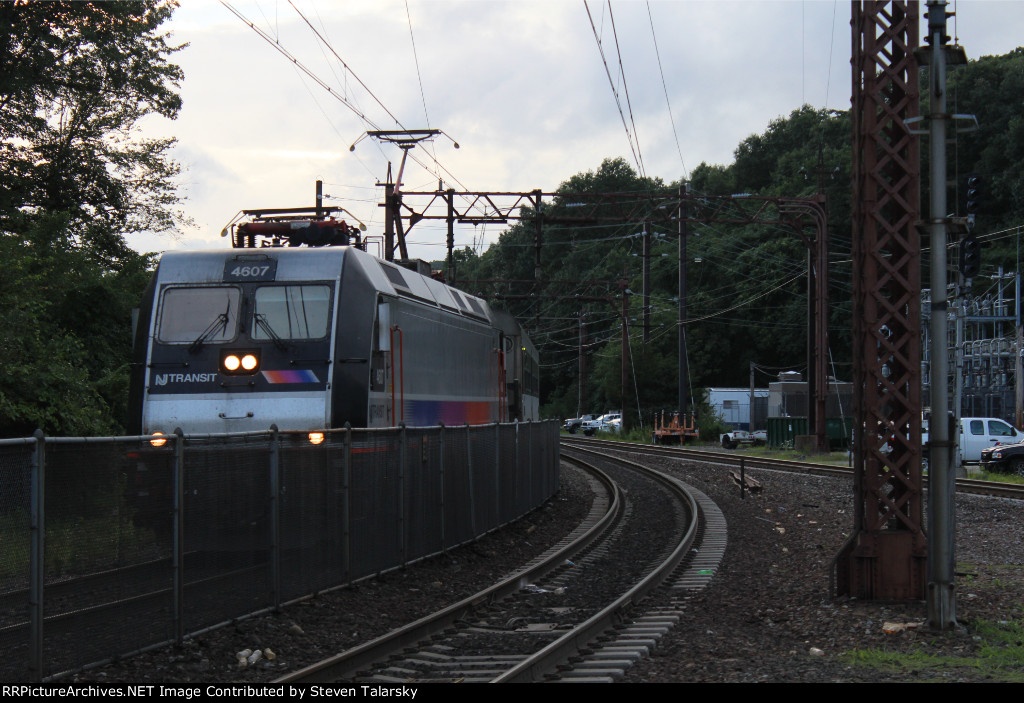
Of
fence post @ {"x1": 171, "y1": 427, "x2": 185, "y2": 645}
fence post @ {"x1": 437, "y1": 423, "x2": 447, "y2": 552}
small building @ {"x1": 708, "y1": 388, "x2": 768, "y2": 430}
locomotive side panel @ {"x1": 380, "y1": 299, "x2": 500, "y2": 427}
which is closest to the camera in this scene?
fence post @ {"x1": 171, "y1": 427, "x2": 185, "y2": 645}

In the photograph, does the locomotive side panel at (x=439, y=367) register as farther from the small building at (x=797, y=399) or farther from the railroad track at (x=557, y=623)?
the small building at (x=797, y=399)

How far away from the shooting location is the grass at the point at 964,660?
7.35m

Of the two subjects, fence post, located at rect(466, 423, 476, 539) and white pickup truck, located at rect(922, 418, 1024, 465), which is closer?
fence post, located at rect(466, 423, 476, 539)

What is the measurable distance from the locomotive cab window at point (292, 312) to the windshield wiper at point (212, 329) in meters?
0.38

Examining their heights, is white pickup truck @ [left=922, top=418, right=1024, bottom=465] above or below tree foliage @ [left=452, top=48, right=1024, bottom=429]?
below

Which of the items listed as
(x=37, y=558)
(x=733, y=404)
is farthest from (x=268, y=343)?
(x=733, y=404)

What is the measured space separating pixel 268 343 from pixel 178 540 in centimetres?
462

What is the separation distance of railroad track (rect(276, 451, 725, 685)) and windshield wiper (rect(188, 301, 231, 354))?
4774 millimetres

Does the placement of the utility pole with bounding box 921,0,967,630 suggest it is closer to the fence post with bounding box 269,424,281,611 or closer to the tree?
the fence post with bounding box 269,424,281,611

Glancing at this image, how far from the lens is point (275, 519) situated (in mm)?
9812

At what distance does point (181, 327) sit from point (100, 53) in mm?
16939

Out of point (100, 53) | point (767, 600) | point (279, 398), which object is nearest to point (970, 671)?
point (767, 600)

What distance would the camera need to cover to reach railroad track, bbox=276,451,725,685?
7699 millimetres

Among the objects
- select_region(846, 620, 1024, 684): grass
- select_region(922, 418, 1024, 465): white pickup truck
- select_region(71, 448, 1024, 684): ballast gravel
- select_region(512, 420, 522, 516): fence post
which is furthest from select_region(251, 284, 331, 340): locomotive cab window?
select_region(922, 418, 1024, 465): white pickup truck
